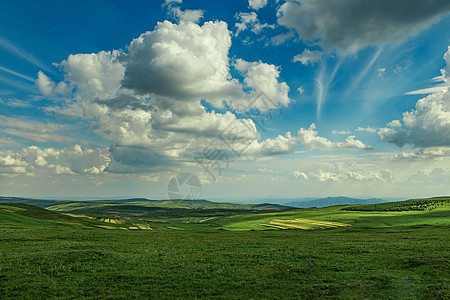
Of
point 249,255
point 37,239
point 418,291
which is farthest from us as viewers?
point 37,239

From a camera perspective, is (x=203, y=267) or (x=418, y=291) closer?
(x=418, y=291)

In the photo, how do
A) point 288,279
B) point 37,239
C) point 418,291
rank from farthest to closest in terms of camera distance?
point 37,239 → point 288,279 → point 418,291

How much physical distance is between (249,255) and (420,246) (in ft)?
87.6

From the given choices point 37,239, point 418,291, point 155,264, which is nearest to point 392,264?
point 418,291

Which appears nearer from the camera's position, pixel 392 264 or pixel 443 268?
pixel 443 268

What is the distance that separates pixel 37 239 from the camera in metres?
46.0

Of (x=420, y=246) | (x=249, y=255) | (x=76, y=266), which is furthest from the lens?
(x=420, y=246)

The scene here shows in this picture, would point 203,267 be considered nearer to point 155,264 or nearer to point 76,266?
point 155,264

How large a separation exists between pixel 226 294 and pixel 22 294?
643 inches

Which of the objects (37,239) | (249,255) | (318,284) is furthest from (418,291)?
(37,239)

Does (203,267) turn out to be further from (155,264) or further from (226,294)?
(226,294)

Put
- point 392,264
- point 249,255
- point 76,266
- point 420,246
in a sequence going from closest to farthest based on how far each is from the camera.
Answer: point 76,266 < point 392,264 < point 249,255 < point 420,246

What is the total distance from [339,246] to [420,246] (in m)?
11.6

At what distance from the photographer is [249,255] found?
3534 cm
